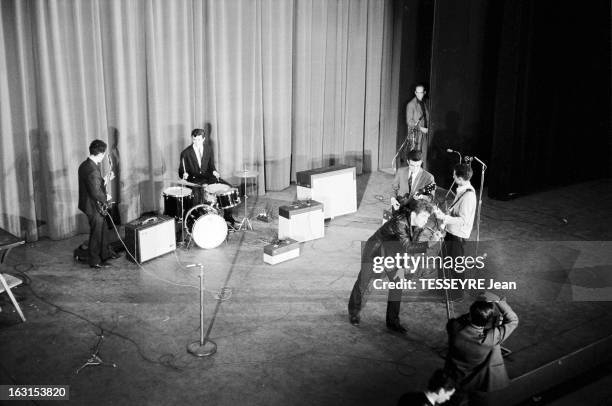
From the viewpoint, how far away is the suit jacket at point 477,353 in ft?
14.7

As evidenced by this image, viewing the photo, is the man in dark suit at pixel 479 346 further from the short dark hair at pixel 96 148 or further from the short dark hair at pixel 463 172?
the short dark hair at pixel 96 148

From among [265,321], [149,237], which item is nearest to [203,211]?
[149,237]

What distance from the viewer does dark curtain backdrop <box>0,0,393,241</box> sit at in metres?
7.82

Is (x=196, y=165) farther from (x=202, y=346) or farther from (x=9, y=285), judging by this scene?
(x=202, y=346)

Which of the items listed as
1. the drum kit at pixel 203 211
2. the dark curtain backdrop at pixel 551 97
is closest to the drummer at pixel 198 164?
the drum kit at pixel 203 211

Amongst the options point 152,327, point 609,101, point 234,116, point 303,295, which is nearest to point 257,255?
point 303,295

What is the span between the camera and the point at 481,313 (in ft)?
14.5

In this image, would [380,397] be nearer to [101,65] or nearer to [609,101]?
[101,65]

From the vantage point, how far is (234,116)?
9.77 metres

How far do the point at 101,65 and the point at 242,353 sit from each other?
4255mm

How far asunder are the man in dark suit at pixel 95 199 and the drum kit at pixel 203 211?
0.85 metres

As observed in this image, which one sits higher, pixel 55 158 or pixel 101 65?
pixel 101 65

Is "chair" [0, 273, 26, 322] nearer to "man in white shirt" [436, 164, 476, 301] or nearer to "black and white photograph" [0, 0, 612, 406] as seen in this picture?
"black and white photograph" [0, 0, 612, 406]

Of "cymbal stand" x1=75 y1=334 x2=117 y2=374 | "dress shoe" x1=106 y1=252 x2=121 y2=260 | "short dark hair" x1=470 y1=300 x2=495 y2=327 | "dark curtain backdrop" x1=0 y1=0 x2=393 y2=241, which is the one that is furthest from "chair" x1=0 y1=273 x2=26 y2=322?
"short dark hair" x1=470 y1=300 x2=495 y2=327
